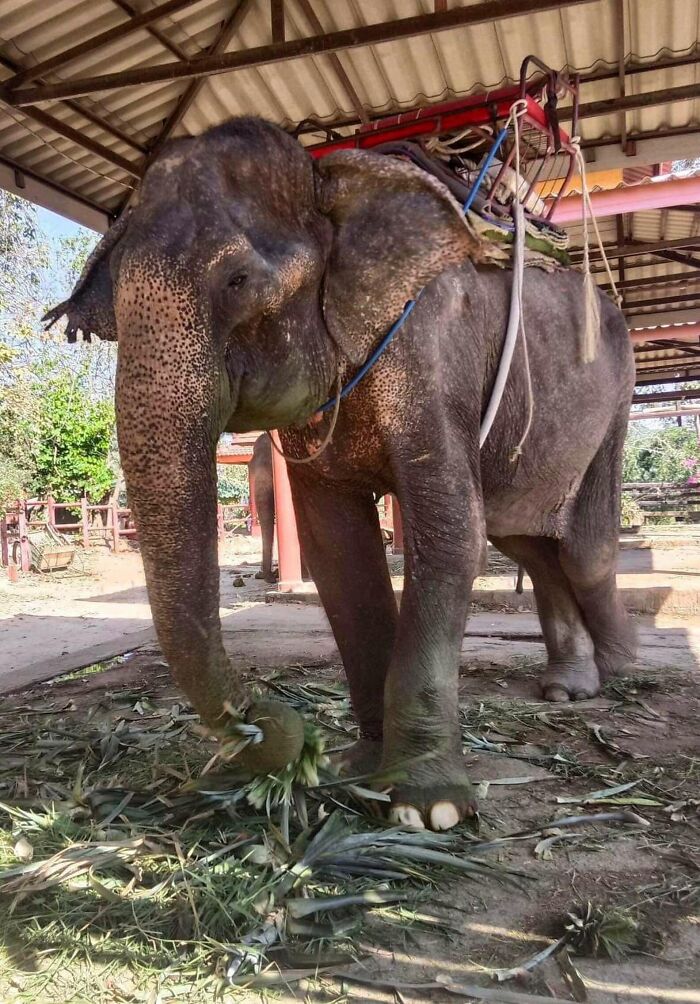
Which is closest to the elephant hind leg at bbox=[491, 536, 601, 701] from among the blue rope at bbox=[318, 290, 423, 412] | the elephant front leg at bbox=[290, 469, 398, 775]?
the elephant front leg at bbox=[290, 469, 398, 775]

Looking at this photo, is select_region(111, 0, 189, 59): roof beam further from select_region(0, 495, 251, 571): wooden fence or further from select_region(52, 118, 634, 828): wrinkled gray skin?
select_region(0, 495, 251, 571): wooden fence

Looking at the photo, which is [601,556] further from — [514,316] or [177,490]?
[177,490]

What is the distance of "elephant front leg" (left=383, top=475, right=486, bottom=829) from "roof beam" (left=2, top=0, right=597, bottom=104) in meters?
2.35

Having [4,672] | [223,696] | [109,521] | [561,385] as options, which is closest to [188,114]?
[561,385]

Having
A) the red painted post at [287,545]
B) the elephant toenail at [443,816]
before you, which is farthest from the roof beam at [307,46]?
the red painted post at [287,545]

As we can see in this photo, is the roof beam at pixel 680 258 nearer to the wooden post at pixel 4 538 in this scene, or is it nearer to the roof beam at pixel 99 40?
the roof beam at pixel 99 40

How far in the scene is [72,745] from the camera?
335 centimetres

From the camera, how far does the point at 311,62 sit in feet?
15.3

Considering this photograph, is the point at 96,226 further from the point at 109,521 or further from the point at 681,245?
the point at 109,521

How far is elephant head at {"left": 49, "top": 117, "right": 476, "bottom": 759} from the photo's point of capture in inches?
76.5

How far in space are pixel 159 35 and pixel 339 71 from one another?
3.11 feet

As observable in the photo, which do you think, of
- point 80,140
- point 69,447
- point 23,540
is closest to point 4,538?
point 23,540

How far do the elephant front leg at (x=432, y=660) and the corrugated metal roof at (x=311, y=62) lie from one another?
2813 mm

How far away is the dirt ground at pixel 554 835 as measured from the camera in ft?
5.65
